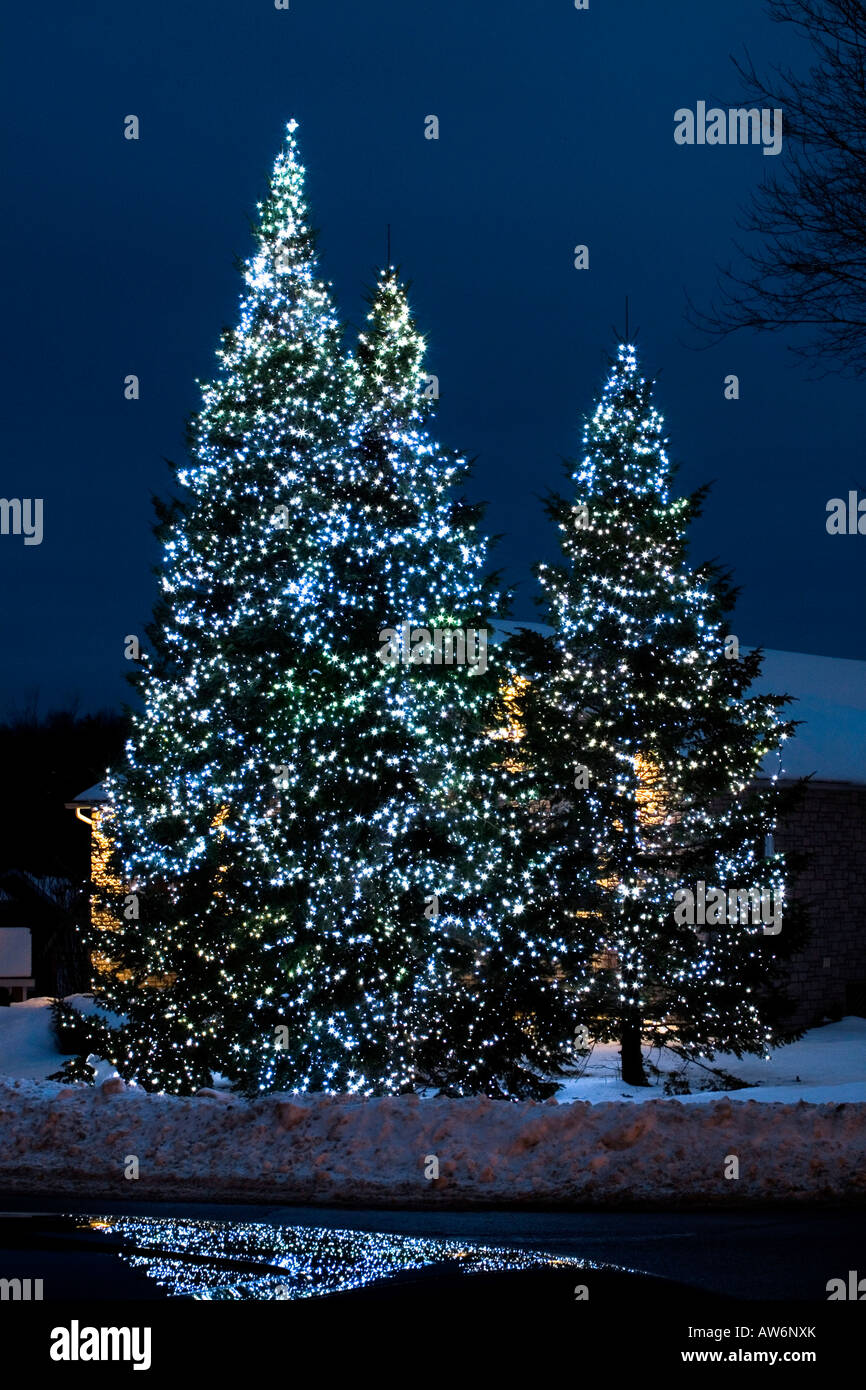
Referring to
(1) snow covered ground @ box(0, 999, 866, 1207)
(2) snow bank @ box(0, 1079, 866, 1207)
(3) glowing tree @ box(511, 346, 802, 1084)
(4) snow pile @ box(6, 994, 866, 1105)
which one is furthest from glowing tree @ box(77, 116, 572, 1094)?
(2) snow bank @ box(0, 1079, 866, 1207)

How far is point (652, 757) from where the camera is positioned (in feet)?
59.1

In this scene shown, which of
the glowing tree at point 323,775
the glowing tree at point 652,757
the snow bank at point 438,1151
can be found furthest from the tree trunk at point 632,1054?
the snow bank at point 438,1151

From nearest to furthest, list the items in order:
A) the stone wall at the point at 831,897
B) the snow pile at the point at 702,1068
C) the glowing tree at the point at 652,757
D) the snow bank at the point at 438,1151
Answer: the snow bank at the point at 438,1151 < the snow pile at the point at 702,1068 < the glowing tree at the point at 652,757 < the stone wall at the point at 831,897

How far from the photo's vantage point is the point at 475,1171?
1001 cm

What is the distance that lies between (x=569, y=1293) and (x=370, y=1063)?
12277mm

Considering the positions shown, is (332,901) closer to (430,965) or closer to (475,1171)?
(430,965)

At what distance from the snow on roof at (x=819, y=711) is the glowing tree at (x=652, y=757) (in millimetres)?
1796

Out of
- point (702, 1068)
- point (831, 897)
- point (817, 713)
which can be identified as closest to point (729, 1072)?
point (702, 1068)

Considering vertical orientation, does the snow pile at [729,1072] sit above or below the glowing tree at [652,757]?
below

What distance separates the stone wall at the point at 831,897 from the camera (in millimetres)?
24359

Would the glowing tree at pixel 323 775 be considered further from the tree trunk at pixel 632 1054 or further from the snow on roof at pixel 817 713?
the snow on roof at pixel 817 713

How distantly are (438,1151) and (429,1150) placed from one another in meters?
0.08

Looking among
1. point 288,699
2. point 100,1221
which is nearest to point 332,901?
point 288,699

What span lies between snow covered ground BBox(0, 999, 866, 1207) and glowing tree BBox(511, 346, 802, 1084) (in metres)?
6.44
